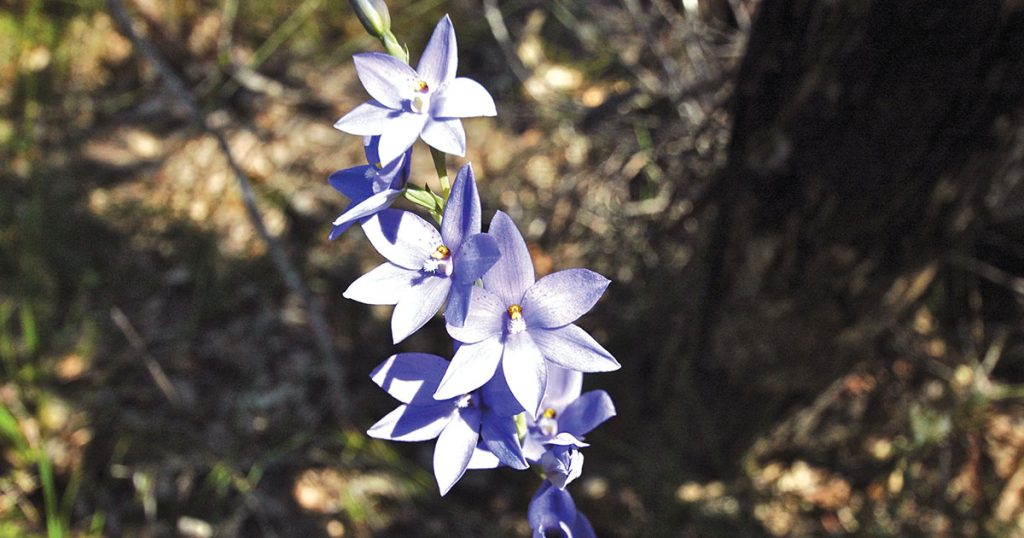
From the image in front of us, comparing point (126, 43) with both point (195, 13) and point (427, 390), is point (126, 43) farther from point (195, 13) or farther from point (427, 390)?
point (427, 390)

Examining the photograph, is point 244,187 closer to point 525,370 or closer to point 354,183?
point 354,183

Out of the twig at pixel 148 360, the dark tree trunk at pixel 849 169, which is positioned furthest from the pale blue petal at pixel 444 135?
the twig at pixel 148 360

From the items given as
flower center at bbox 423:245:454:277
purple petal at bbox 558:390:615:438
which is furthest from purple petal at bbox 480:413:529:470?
flower center at bbox 423:245:454:277

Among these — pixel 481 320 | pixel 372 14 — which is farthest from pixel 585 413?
pixel 372 14

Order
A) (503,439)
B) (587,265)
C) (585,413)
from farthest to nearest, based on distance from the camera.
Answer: (587,265) → (585,413) → (503,439)

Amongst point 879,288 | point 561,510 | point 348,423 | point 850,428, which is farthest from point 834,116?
point 348,423

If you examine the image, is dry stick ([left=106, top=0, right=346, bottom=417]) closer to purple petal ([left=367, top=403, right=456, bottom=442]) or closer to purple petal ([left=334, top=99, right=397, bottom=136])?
purple petal ([left=334, top=99, right=397, bottom=136])
